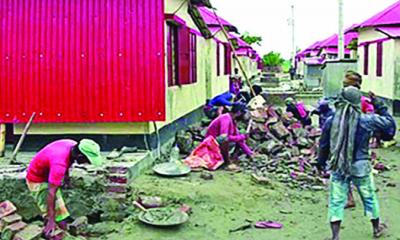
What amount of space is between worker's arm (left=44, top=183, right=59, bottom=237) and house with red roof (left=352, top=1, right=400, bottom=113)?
46.5ft

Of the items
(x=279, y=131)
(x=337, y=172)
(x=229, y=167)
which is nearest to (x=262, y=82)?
(x=279, y=131)

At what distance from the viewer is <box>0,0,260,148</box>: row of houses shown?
9.84 m

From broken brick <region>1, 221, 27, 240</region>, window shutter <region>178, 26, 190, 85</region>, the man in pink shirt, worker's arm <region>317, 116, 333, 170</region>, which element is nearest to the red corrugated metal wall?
the man in pink shirt

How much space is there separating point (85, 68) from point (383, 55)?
1323cm

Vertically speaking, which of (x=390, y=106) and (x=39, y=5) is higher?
(x=39, y=5)

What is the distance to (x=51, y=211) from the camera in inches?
262

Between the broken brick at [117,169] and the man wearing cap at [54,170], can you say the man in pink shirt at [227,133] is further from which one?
the man wearing cap at [54,170]

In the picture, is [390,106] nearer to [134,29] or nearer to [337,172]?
[134,29]

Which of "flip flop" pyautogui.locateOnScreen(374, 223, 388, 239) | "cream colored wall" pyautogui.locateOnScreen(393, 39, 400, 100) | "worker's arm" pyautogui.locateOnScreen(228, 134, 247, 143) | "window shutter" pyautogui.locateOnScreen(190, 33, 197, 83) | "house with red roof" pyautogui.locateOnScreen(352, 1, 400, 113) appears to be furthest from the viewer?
"house with red roof" pyautogui.locateOnScreen(352, 1, 400, 113)

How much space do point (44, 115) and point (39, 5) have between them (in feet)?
5.82

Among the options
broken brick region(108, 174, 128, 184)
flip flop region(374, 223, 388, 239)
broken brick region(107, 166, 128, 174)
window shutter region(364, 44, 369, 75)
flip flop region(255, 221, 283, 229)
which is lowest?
flip flop region(255, 221, 283, 229)

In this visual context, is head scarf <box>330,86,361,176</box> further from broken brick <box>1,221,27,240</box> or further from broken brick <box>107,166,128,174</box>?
broken brick <box>1,221,27,240</box>

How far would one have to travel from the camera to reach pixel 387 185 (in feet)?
32.2

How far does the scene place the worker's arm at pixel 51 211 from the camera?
6.48 metres
